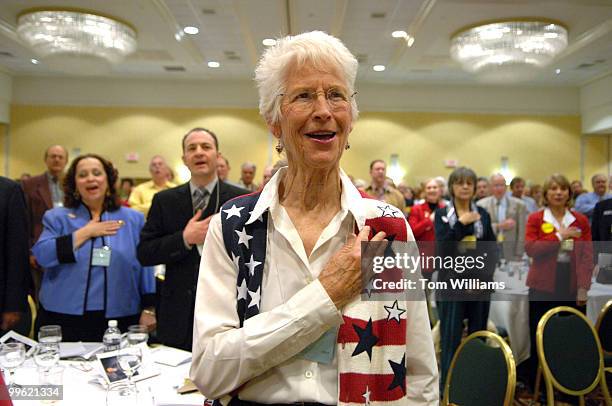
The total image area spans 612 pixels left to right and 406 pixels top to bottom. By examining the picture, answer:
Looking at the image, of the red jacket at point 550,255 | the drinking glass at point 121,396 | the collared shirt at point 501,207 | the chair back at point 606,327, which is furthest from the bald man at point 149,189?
the collared shirt at point 501,207

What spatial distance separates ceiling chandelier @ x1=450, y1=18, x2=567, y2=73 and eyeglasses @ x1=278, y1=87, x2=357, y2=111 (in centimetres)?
725

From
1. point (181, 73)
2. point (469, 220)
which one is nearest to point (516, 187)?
point (469, 220)

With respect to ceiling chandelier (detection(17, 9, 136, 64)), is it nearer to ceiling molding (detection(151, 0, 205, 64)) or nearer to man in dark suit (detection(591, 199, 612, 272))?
ceiling molding (detection(151, 0, 205, 64))

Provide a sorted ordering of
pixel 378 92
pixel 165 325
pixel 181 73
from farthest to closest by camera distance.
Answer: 1. pixel 378 92
2. pixel 181 73
3. pixel 165 325

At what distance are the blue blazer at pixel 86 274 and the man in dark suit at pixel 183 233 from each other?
209 mm

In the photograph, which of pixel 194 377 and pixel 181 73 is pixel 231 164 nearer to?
pixel 181 73

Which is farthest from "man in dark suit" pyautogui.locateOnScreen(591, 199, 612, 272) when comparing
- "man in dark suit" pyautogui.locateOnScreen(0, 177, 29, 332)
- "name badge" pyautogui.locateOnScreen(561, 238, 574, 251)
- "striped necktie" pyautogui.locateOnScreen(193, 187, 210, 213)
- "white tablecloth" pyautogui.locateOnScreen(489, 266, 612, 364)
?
"man in dark suit" pyautogui.locateOnScreen(0, 177, 29, 332)

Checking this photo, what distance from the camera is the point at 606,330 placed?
358 centimetres

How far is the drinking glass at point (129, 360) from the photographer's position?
84.7 inches

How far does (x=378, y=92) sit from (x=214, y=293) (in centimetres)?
1152

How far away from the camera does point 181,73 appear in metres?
11.4

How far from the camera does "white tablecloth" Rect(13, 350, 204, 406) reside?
6.38 feet

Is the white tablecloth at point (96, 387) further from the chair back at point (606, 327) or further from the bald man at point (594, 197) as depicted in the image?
the bald man at point (594, 197)

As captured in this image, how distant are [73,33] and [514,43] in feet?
22.0
